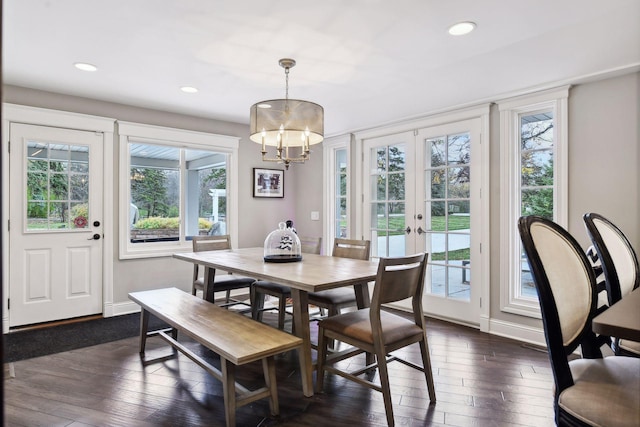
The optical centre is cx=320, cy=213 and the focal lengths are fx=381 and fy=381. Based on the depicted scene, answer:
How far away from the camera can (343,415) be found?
2.16 metres

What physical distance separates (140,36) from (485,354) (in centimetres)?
349

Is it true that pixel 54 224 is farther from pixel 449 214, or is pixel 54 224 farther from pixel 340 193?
pixel 449 214

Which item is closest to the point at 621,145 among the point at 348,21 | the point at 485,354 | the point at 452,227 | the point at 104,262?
the point at 452,227

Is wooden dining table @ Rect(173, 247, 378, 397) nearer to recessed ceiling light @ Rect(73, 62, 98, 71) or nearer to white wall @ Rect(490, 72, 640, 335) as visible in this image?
recessed ceiling light @ Rect(73, 62, 98, 71)

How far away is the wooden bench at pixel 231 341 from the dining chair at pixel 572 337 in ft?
4.20

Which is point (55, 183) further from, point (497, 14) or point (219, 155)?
point (497, 14)

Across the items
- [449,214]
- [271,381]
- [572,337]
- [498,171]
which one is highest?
[498,171]

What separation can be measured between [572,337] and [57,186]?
442 centimetres

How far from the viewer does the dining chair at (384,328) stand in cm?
208

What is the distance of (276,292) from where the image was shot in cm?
337

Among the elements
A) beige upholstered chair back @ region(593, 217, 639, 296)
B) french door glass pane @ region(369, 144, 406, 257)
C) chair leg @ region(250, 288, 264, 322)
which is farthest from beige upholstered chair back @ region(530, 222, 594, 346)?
french door glass pane @ region(369, 144, 406, 257)

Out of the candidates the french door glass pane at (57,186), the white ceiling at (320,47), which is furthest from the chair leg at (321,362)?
the french door glass pane at (57,186)

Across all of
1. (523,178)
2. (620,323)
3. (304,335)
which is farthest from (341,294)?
(620,323)

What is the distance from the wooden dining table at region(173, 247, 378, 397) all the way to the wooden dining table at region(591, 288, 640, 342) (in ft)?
4.42
